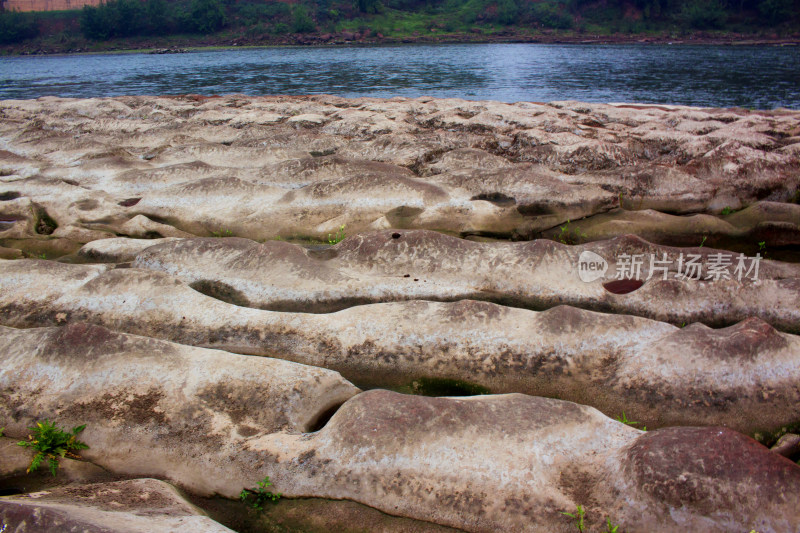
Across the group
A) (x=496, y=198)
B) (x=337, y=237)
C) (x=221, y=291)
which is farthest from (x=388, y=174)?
(x=221, y=291)

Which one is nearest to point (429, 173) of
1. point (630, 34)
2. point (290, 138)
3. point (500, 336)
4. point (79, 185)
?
point (290, 138)

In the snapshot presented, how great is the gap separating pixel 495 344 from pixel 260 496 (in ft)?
7.87

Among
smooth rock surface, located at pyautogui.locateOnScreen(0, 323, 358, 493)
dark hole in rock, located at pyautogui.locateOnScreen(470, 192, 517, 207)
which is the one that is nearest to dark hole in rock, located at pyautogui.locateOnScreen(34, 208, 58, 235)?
smooth rock surface, located at pyautogui.locateOnScreen(0, 323, 358, 493)

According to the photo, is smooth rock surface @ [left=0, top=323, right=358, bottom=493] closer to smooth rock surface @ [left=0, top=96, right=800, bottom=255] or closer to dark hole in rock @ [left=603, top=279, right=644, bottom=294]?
dark hole in rock @ [left=603, top=279, right=644, bottom=294]

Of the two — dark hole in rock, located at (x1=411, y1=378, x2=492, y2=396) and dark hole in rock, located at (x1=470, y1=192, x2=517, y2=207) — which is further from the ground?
dark hole in rock, located at (x1=470, y1=192, x2=517, y2=207)

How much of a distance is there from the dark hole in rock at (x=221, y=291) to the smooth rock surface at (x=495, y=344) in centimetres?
40

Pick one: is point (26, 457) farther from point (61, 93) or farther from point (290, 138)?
point (61, 93)

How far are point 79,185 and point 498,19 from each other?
93635 millimetres

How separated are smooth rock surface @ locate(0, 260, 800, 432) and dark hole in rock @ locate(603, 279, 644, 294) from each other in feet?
3.28

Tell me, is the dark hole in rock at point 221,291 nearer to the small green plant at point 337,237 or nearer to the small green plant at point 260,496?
the small green plant at point 337,237

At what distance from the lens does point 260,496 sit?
3.65 metres

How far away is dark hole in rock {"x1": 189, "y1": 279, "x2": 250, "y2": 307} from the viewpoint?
20.3 ft

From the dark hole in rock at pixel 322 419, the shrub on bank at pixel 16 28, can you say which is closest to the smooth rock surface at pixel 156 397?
the dark hole in rock at pixel 322 419

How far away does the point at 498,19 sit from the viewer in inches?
3600
